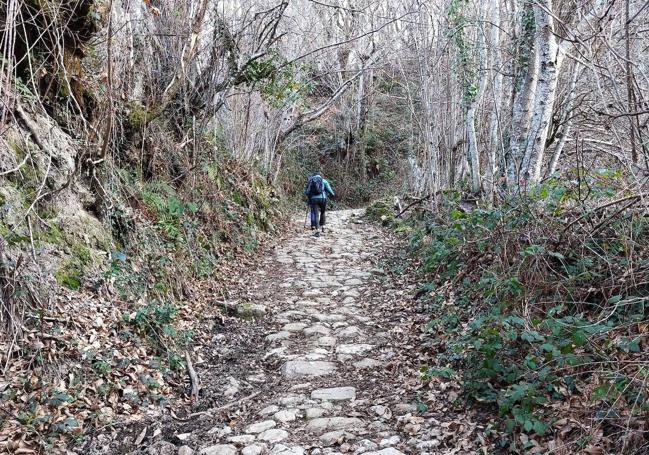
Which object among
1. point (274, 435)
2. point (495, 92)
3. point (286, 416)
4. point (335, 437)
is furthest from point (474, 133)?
point (274, 435)

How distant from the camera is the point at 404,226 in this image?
1180cm

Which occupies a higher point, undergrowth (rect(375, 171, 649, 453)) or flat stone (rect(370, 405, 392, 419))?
undergrowth (rect(375, 171, 649, 453))

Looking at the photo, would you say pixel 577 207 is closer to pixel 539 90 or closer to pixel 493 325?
pixel 493 325

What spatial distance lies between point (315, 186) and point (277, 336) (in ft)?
22.1

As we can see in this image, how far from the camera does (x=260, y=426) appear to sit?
12.6 feet

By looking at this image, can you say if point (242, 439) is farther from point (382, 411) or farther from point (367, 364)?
point (367, 364)

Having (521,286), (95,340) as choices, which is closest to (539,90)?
(521,286)

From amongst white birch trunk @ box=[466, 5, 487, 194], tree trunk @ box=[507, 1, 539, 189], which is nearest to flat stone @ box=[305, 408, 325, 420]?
tree trunk @ box=[507, 1, 539, 189]

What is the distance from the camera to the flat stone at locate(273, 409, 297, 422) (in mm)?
3918

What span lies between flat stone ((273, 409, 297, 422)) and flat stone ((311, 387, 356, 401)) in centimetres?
31

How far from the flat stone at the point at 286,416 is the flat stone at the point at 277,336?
1.65 metres

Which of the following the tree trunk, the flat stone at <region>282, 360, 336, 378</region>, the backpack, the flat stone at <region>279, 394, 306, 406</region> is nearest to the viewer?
the flat stone at <region>279, 394, 306, 406</region>

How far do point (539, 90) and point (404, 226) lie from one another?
5.74 meters

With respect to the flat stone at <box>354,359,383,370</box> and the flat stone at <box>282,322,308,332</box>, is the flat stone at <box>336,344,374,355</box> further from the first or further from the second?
the flat stone at <box>282,322,308,332</box>
